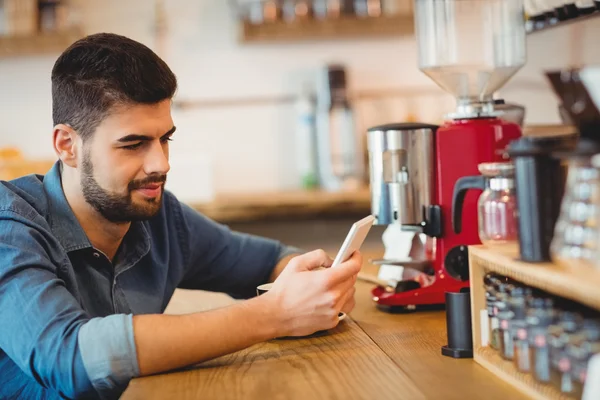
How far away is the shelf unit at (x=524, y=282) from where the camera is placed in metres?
0.89

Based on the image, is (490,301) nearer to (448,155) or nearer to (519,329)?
(519,329)

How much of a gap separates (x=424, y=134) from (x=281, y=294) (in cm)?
48

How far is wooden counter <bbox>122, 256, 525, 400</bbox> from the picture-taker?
3.59 ft

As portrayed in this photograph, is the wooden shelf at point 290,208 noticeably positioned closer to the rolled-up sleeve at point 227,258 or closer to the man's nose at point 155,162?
the rolled-up sleeve at point 227,258

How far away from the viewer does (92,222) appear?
1.68 m

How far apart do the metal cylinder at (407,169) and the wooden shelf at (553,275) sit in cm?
45

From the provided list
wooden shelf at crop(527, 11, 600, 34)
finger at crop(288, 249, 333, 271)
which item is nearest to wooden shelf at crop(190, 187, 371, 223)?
wooden shelf at crop(527, 11, 600, 34)

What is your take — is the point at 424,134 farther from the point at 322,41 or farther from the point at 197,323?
the point at 322,41

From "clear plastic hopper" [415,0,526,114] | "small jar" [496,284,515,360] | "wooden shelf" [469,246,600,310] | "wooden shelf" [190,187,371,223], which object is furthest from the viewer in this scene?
"wooden shelf" [190,187,371,223]

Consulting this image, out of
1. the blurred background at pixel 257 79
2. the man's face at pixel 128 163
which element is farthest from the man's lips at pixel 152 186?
the blurred background at pixel 257 79

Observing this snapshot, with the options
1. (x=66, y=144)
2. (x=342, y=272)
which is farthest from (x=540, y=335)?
(x=66, y=144)

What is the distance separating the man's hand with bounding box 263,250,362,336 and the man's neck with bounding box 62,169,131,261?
1.53ft

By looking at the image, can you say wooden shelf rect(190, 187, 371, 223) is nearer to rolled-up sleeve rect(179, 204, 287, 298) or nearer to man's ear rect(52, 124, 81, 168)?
rolled-up sleeve rect(179, 204, 287, 298)

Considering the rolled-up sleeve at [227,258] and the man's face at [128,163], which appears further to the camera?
the rolled-up sleeve at [227,258]
